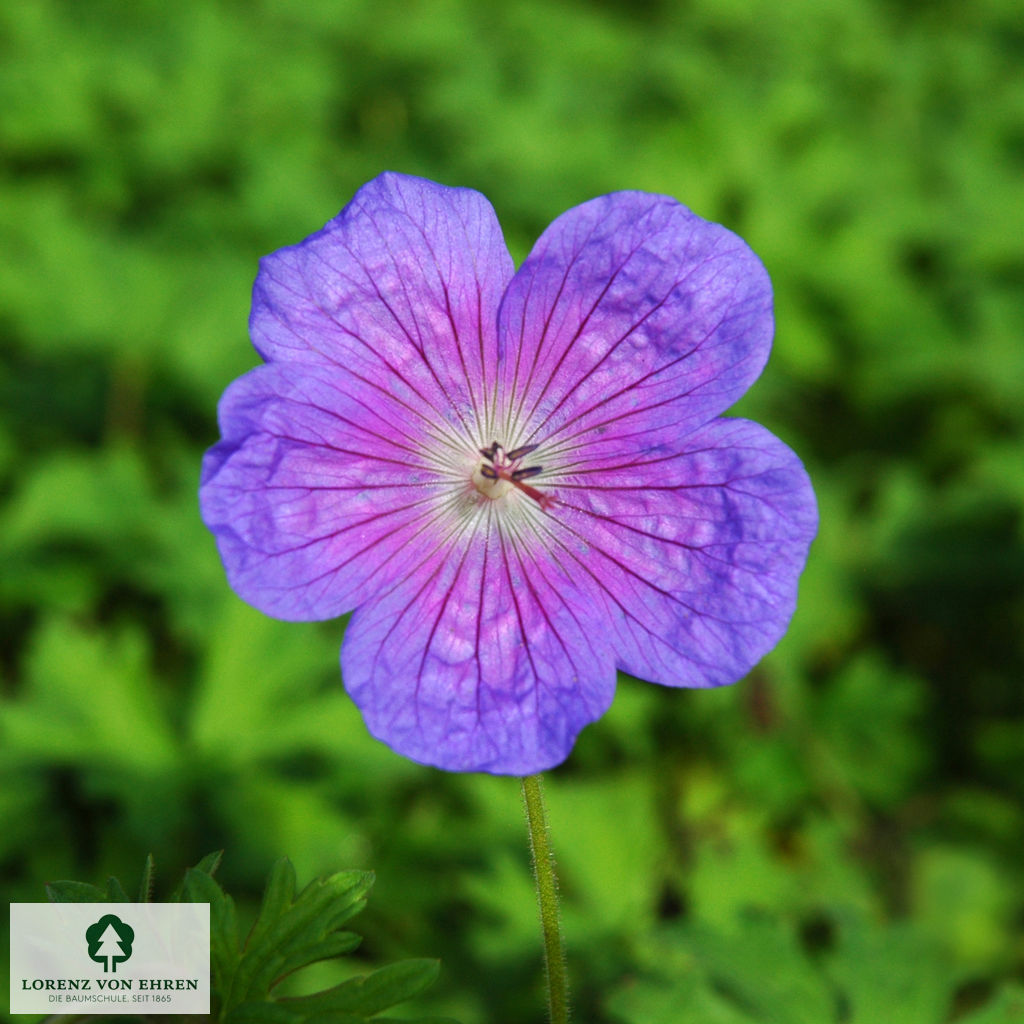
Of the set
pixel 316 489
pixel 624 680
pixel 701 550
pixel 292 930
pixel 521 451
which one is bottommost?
pixel 292 930

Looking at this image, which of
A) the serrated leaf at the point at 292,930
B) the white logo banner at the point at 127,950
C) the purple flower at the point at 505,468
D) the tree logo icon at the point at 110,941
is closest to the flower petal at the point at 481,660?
the purple flower at the point at 505,468

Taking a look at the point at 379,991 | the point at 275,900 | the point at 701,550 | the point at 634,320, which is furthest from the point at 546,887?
the point at 634,320

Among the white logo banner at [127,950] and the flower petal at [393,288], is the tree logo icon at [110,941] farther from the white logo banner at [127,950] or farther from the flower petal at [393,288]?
the flower petal at [393,288]

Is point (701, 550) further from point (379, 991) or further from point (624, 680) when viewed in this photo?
point (624, 680)

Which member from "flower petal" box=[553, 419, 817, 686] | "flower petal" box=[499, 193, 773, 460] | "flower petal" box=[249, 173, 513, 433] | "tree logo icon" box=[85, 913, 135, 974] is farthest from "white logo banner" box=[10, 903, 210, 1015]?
"flower petal" box=[499, 193, 773, 460]

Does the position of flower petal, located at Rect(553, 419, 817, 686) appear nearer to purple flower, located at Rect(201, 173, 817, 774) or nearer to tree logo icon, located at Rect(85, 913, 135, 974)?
purple flower, located at Rect(201, 173, 817, 774)

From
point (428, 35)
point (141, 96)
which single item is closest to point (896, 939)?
point (141, 96)
